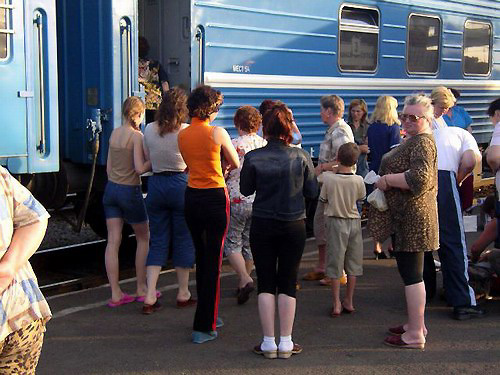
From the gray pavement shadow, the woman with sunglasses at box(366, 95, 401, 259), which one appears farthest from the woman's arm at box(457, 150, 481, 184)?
the woman with sunglasses at box(366, 95, 401, 259)

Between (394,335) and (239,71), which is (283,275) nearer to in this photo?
(394,335)

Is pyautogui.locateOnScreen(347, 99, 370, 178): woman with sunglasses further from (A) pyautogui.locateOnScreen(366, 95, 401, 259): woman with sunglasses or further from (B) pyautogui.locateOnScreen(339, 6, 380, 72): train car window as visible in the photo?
(B) pyautogui.locateOnScreen(339, 6, 380, 72): train car window

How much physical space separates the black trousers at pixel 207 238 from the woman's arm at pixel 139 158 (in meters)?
0.71

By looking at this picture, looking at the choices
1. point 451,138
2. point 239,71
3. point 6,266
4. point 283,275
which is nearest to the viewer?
point 6,266

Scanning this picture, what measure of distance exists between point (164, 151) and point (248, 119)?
66cm

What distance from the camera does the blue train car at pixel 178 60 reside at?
231 inches

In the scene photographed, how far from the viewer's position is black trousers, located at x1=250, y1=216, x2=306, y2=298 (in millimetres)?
4434

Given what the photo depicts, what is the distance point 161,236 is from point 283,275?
1.25 m

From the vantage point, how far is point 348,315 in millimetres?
5395

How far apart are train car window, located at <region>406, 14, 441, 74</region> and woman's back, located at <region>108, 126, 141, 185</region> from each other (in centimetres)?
536

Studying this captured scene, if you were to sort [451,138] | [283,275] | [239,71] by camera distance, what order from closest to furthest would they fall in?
[283,275] < [451,138] < [239,71]

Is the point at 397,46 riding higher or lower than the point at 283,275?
higher

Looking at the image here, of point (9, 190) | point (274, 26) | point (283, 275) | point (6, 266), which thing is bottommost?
point (283, 275)

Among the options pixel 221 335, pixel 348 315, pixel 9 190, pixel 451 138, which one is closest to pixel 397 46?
pixel 451 138
